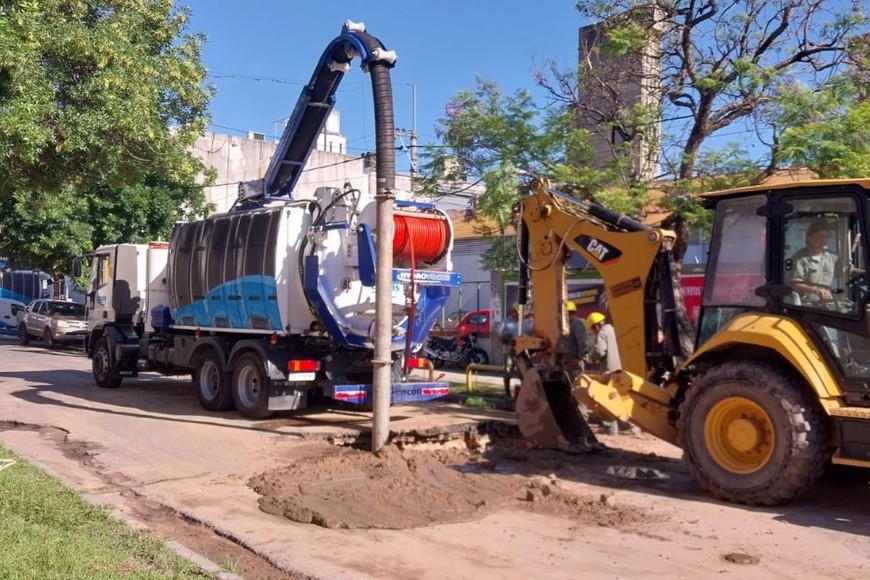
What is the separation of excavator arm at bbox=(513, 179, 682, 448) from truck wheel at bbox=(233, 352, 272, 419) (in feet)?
13.8

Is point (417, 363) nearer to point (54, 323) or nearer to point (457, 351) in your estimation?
point (457, 351)

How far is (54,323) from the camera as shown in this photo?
96.3 ft

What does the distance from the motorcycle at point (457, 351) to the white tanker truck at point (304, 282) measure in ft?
34.5

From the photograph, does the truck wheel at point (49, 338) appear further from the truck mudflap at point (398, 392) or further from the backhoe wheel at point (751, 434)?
the backhoe wheel at point (751, 434)

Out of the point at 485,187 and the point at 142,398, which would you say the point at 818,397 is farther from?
the point at 142,398

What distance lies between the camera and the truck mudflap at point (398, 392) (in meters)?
11.8

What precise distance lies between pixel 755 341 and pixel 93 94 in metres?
8.36

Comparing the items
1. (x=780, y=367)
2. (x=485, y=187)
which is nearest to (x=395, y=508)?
(x=780, y=367)

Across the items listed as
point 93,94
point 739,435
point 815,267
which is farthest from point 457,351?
point 815,267

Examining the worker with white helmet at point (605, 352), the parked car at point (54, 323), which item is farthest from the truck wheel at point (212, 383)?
the parked car at point (54, 323)

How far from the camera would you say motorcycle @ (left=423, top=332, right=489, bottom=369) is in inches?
953

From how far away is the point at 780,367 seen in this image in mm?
7836

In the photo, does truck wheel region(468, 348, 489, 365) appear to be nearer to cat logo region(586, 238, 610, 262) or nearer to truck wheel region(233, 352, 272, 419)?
truck wheel region(233, 352, 272, 419)

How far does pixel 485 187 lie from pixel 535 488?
18.6 ft
